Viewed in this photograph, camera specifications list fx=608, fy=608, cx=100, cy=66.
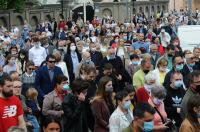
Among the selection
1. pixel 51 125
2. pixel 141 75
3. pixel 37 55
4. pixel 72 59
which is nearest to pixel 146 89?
pixel 141 75

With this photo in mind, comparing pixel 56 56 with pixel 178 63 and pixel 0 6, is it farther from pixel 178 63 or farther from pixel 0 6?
pixel 0 6

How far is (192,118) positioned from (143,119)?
2.43 feet

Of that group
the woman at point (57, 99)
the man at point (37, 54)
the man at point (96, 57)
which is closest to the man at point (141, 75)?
the woman at point (57, 99)

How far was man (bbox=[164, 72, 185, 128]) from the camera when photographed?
1050 centimetres

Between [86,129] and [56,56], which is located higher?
[56,56]

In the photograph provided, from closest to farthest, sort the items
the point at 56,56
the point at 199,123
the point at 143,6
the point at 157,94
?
the point at 199,123
the point at 157,94
the point at 56,56
the point at 143,6

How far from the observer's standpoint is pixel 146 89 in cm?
1126

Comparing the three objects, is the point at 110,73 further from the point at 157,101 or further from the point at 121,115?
the point at 121,115

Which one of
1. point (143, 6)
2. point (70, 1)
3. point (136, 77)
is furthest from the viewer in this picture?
point (143, 6)

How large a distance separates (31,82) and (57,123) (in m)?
5.37

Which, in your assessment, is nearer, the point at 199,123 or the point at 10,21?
the point at 199,123

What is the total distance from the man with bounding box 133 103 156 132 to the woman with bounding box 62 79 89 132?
257 cm

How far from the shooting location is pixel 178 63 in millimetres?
12852

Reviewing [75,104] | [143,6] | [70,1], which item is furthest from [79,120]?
[143,6]
